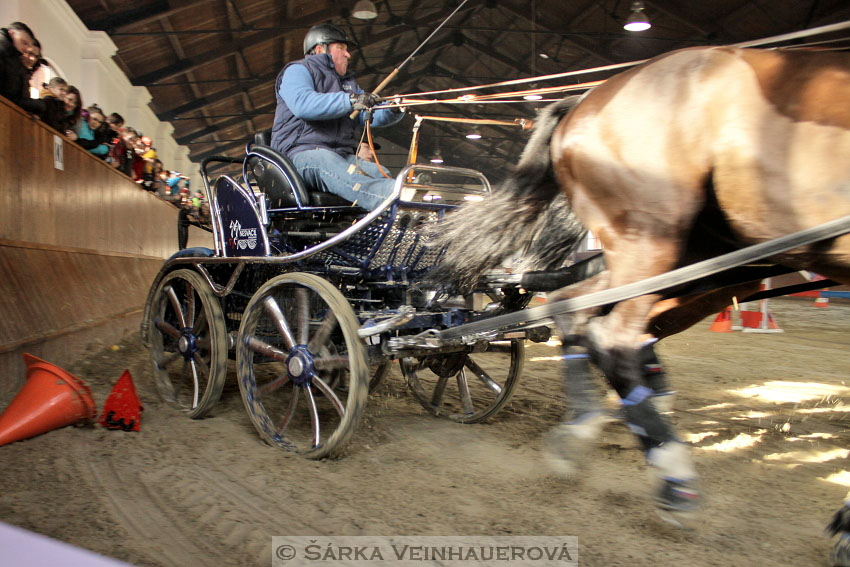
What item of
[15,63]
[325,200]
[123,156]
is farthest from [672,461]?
[123,156]

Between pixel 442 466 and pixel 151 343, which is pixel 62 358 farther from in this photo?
pixel 442 466

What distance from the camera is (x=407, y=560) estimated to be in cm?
180

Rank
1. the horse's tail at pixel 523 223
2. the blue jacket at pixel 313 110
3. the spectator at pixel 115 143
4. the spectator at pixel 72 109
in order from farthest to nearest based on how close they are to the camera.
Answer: the spectator at pixel 115 143 < the spectator at pixel 72 109 < the blue jacket at pixel 313 110 < the horse's tail at pixel 523 223

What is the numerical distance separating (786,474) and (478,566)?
1577mm

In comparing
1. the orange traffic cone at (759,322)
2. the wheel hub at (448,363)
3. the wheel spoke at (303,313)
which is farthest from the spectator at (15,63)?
the orange traffic cone at (759,322)

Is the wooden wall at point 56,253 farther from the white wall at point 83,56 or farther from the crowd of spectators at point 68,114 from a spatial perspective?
the white wall at point 83,56

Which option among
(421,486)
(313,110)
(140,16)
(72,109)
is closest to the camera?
(421,486)

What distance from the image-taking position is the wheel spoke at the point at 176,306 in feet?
11.7

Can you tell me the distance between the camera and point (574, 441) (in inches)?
78.2

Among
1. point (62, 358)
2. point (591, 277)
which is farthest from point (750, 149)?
point (62, 358)

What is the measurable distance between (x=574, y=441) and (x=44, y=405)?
7.52ft

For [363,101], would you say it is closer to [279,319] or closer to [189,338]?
[279,319]

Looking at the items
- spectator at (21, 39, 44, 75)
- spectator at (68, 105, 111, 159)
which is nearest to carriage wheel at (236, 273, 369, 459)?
spectator at (21, 39, 44, 75)

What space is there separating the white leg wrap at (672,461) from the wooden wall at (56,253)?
3205mm
